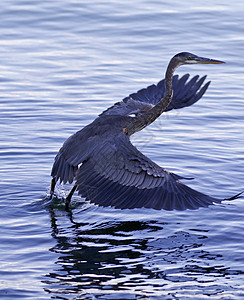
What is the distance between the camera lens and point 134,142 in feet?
39.9

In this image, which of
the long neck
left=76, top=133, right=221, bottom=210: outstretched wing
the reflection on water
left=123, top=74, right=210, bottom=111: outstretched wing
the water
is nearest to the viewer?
the reflection on water

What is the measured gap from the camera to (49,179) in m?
10.7

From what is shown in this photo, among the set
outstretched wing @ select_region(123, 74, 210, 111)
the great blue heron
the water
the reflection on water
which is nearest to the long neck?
the great blue heron

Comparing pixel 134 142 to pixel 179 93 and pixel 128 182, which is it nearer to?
pixel 179 93

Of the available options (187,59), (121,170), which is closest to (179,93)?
(187,59)

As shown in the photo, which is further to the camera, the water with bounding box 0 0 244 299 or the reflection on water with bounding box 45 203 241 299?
the water with bounding box 0 0 244 299

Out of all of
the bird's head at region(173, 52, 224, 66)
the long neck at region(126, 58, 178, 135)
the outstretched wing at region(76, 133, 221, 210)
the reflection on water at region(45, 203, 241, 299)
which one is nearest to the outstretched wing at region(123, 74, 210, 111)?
the bird's head at region(173, 52, 224, 66)

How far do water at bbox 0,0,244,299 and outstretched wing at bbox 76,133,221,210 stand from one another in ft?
1.72

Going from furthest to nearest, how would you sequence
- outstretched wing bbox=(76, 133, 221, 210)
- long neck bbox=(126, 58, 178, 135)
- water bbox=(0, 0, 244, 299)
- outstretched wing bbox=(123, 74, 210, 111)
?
outstretched wing bbox=(123, 74, 210, 111)
long neck bbox=(126, 58, 178, 135)
outstretched wing bbox=(76, 133, 221, 210)
water bbox=(0, 0, 244, 299)

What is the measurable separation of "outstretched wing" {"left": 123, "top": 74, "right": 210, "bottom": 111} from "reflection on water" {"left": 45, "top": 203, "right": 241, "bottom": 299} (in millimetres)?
2484

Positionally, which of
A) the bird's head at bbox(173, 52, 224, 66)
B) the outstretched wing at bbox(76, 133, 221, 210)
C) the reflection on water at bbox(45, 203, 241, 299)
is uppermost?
the bird's head at bbox(173, 52, 224, 66)

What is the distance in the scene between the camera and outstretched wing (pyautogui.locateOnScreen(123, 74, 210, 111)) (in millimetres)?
11062

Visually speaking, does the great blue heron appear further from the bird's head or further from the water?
the water

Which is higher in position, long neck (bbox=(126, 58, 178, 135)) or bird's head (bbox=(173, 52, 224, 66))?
bird's head (bbox=(173, 52, 224, 66))
